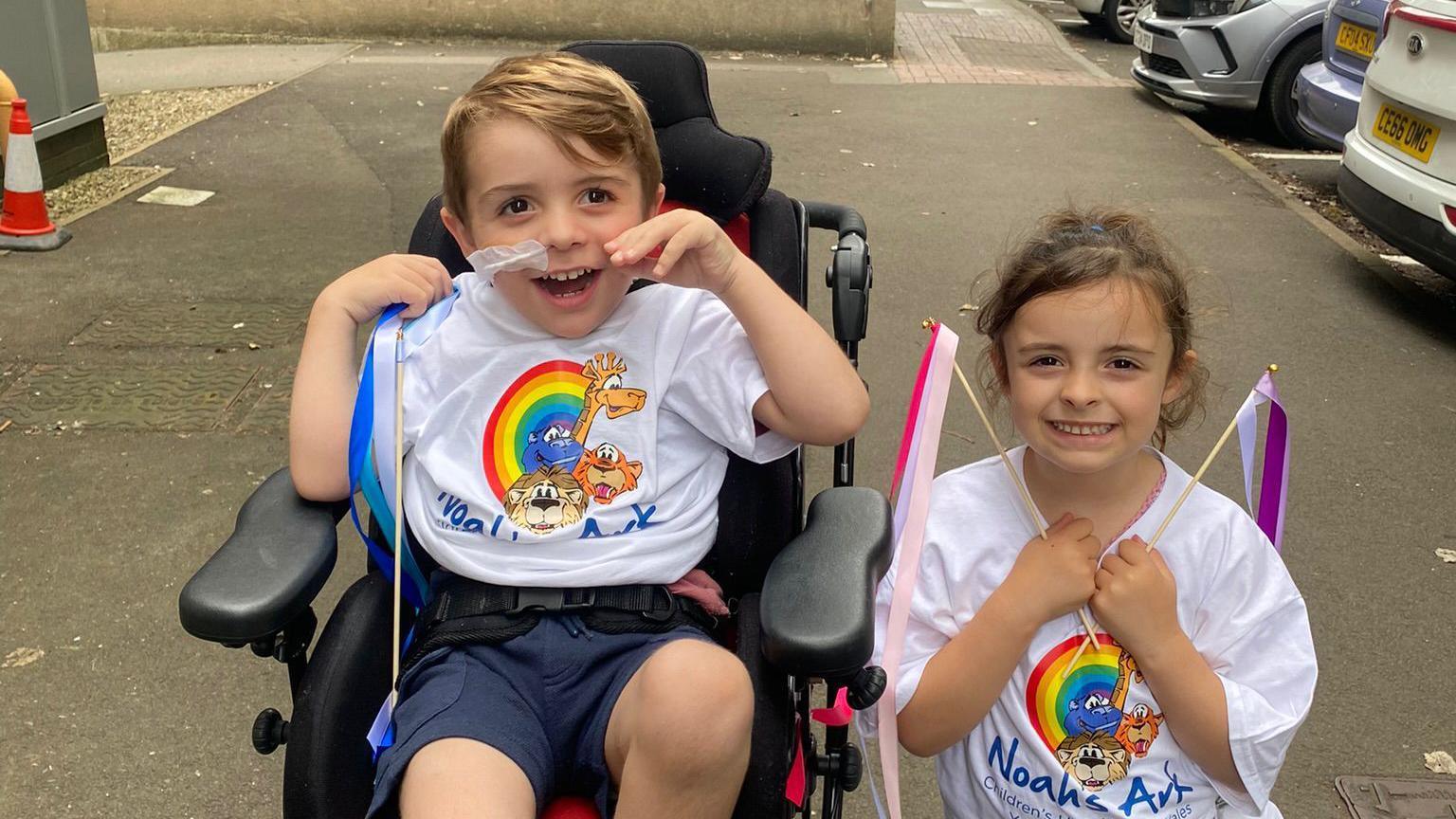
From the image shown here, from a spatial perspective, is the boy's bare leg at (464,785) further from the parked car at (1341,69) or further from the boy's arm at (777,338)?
the parked car at (1341,69)

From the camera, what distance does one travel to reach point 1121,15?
14.0 metres

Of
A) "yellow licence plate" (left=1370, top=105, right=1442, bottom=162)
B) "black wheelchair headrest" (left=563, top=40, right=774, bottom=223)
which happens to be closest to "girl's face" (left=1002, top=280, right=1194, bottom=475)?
"black wheelchair headrest" (left=563, top=40, right=774, bottom=223)

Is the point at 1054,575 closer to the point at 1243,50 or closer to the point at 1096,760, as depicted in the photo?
the point at 1096,760

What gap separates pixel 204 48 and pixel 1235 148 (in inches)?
357

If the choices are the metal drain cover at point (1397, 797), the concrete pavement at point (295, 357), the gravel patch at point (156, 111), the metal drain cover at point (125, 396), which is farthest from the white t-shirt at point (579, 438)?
the gravel patch at point (156, 111)

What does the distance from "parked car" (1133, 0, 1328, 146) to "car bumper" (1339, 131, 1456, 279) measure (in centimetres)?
301

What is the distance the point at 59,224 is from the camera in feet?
22.1

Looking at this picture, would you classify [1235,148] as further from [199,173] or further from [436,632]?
[436,632]

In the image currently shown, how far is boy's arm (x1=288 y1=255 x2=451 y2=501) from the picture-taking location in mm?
2174

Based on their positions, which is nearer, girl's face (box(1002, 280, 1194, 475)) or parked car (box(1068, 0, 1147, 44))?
girl's face (box(1002, 280, 1194, 475))

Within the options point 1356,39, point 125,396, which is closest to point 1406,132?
point 1356,39

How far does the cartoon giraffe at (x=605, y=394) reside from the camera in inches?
87.0

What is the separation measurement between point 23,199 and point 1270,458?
6.02 metres

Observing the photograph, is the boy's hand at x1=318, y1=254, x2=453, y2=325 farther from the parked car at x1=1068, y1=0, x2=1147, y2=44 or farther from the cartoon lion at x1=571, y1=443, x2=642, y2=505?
the parked car at x1=1068, y1=0, x2=1147, y2=44
